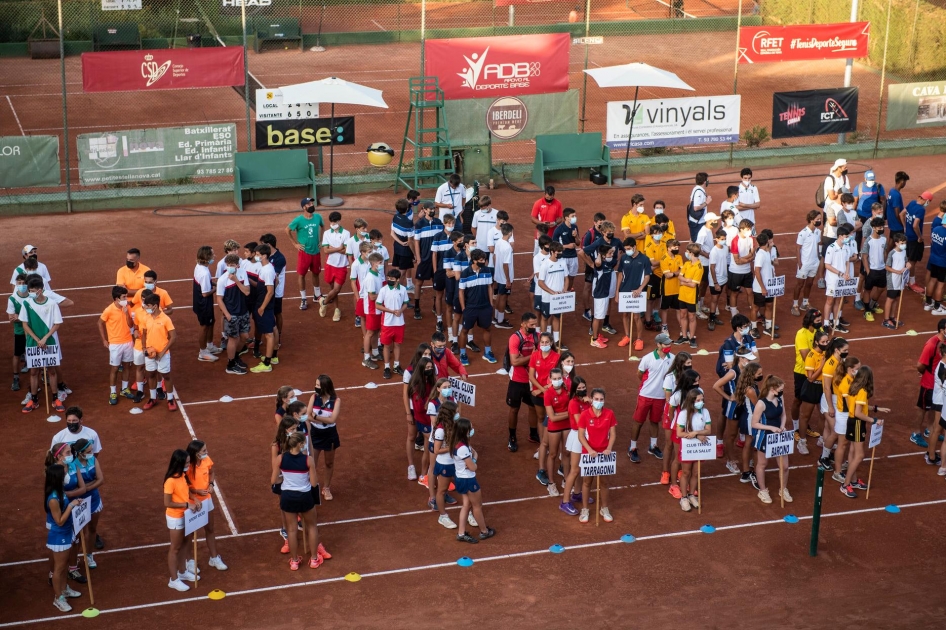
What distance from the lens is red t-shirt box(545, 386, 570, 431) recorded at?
13.6m

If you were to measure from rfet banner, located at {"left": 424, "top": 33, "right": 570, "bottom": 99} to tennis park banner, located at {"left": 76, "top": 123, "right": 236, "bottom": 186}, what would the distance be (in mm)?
4941

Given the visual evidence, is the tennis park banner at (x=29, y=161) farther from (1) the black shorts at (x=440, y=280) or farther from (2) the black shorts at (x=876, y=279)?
(2) the black shorts at (x=876, y=279)

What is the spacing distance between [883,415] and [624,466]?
4030 millimetres

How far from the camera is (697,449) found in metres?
13.4

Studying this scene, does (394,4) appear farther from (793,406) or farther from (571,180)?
(793,406)

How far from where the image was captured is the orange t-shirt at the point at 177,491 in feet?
37.8

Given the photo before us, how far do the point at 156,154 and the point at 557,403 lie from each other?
48.2 feet

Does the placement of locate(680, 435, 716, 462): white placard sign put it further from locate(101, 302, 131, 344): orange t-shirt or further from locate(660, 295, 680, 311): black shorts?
locate(101, 302, 131, 344): orange t-shirt

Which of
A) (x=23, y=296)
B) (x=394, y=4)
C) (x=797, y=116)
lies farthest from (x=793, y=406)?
(x=394, y=4)

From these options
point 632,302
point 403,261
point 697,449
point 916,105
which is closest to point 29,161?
point 403,261

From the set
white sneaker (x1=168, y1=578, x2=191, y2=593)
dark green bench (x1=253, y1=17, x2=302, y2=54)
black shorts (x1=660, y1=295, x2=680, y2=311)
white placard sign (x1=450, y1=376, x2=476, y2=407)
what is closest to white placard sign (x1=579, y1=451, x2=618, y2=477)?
white placard sign (x1=450, y1=376, x2=476, y2=407)

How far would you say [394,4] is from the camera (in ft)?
150

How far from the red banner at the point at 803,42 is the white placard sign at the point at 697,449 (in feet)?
56.6

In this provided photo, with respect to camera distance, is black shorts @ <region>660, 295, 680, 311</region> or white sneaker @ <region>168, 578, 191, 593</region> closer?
white sneaker @ <region>168, 578, 191, 593</region>
